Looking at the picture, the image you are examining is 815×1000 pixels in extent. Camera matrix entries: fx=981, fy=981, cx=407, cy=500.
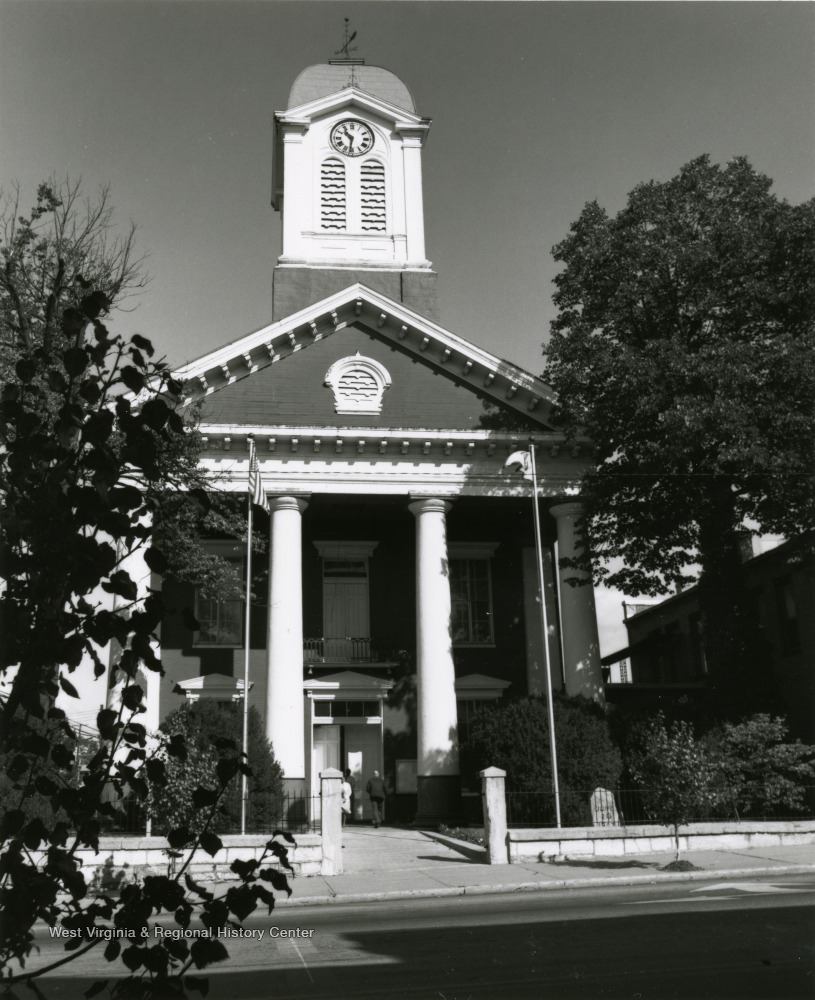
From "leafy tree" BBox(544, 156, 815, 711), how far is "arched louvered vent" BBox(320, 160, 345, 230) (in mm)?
10641

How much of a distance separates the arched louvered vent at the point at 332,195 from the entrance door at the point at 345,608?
11.5 m

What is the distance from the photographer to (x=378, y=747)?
88.6 ft

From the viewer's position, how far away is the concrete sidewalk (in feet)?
49.3

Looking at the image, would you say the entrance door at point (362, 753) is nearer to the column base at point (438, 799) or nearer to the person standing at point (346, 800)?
the person standing at point (346, 800)

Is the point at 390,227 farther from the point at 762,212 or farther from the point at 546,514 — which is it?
the point at 762,212

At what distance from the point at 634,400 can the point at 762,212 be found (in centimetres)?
528

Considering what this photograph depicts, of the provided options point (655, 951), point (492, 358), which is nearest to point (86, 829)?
point (655, 951)

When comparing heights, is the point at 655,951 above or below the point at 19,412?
below

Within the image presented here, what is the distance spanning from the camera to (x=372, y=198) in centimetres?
3281

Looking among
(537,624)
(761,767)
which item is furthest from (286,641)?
(761,767)

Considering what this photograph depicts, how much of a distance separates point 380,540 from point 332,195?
39.3ft

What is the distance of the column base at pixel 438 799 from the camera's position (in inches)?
913

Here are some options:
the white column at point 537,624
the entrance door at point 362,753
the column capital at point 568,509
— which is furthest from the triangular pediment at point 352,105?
the entrance door at point 362,753

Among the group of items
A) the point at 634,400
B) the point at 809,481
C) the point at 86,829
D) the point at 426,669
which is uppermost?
the point at 634,400
